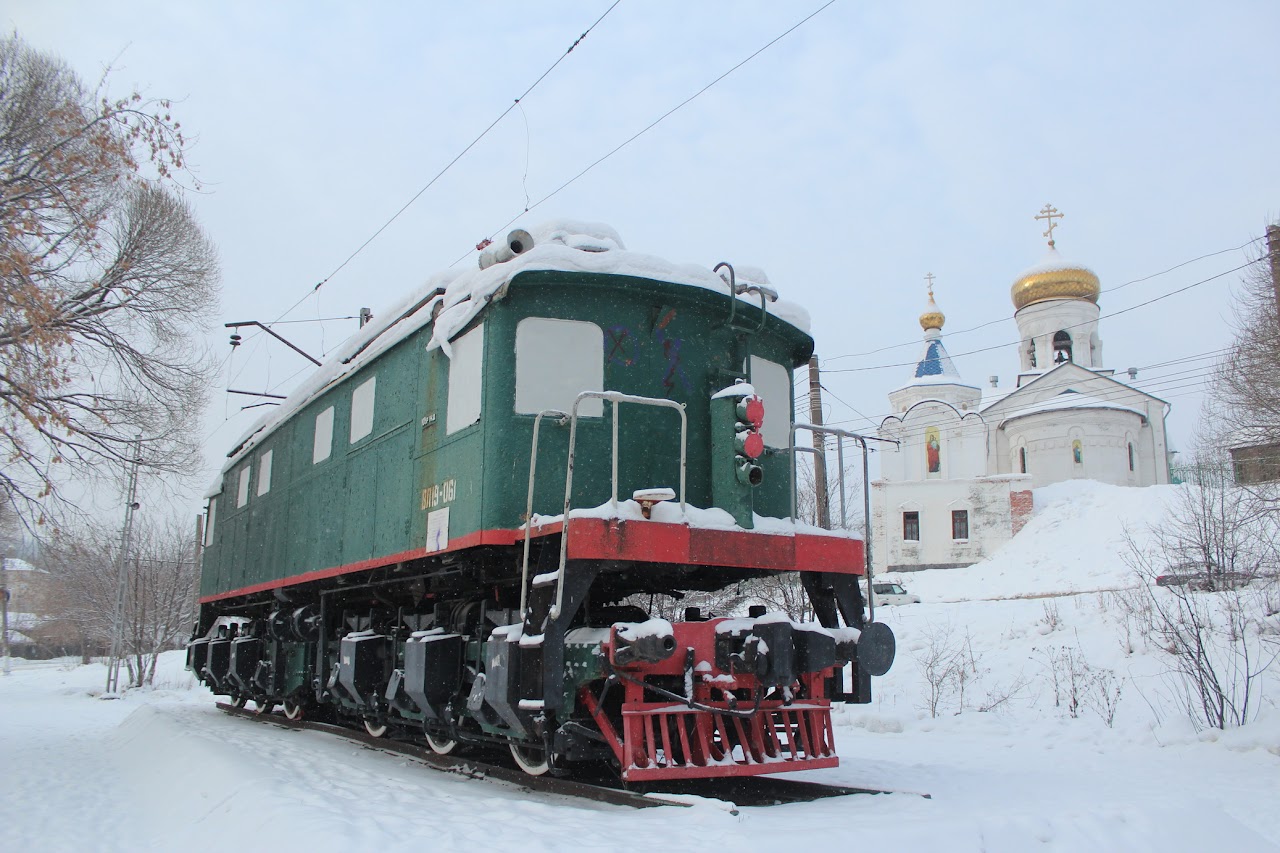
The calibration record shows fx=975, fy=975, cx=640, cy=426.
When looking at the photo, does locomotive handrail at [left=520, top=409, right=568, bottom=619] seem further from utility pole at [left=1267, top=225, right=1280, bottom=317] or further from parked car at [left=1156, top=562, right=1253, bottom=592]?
utility pole at [left=1267, top=225, right=1280, bottom=317]

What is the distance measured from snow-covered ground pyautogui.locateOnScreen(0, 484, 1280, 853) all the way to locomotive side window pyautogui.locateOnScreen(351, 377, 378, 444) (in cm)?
292

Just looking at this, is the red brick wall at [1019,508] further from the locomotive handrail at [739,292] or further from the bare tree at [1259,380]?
the locomotive handrail at [739,292]

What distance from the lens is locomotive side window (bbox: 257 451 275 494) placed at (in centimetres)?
1266

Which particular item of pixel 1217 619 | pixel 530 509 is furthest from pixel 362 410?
pixel 1217 619

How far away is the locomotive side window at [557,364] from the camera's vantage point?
6.67m

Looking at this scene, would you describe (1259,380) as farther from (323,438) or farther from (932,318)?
(932,318)

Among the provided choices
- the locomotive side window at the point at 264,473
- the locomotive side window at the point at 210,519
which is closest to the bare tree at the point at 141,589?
the locomotive side window at the point at 210,519

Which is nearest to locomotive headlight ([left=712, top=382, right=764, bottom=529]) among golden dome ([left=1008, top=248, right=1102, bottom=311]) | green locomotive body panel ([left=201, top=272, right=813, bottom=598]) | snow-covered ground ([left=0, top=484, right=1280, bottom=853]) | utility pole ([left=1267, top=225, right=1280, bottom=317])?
green locomotive body panel ([left=201, top=272, right=813, bottom=598])

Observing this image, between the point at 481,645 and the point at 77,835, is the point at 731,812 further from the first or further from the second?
the point at 77,835

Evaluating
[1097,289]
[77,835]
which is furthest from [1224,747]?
[1097,289]

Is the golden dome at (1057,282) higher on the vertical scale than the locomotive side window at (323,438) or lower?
higher

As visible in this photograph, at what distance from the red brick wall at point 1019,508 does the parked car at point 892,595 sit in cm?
1204

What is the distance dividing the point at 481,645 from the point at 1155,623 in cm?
1011

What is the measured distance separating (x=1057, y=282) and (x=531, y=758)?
162 feet
